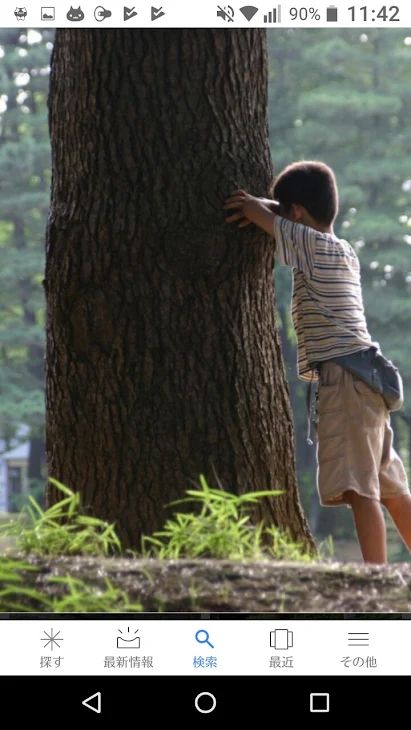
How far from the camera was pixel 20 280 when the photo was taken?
18.7 m

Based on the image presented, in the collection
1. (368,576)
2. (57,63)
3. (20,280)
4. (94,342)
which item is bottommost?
(368,576)

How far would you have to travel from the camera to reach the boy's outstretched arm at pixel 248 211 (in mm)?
2760

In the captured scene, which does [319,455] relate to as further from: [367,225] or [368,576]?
[367,225]

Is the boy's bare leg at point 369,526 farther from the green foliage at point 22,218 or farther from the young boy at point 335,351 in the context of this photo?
the green foliage at point 22,218
